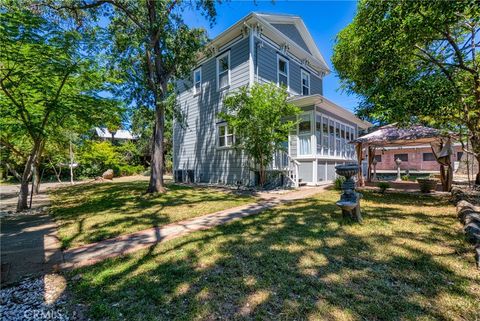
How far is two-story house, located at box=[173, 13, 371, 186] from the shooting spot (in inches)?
416

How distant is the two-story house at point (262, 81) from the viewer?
34.7 feet

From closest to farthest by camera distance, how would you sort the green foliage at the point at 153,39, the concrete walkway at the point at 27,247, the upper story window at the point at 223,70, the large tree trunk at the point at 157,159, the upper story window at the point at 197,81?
the concrete walkway at the point at 27,247
the green foliage at the point at 153,39
the large tree trunk at the point at 157,159
the upper story window at the point at 223,70
the upper story window at the point at 197,81

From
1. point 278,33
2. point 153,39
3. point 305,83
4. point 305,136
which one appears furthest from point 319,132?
point 153,39

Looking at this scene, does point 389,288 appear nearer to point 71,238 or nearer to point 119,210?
point 71,238

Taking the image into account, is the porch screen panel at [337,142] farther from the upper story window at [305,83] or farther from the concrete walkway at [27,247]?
the concrete walkway at [27,247]

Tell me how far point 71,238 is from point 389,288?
502cm

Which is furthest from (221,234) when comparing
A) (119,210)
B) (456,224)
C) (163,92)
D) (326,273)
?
(163,92)

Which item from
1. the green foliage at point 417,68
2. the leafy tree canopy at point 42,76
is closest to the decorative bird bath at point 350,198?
the green foliage at point 417,68

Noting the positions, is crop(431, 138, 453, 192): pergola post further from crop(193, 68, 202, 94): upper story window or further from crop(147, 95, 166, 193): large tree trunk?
crop(193, 68, 202, 94): upper story window

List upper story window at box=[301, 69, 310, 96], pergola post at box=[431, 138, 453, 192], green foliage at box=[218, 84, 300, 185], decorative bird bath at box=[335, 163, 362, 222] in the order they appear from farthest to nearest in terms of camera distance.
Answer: upper story window at box=[301, 69, 310, 96] < green foliage at box=[218, 84, 300, 185] < pergola post at box=[431, 138, 453, 192] < decorative bird bath at box=[335, 163, 362, 222]

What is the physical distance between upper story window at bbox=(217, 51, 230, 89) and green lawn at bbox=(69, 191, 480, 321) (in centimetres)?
940

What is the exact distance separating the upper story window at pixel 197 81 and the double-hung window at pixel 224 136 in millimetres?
3091

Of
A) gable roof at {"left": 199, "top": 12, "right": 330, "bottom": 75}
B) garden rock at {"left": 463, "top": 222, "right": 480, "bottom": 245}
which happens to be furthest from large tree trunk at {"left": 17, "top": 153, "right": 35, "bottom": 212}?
garden rock at {"left": 463, "top": 222, "right": 480, "bottom": 245}

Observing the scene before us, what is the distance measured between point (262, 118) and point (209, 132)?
195 inches
